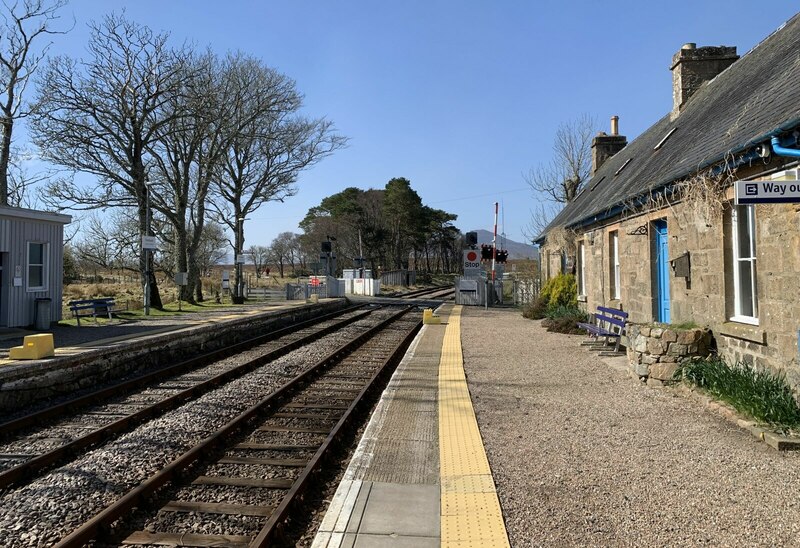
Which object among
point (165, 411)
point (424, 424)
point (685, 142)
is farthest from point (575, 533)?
point (685, 142)

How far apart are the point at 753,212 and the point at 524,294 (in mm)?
19688

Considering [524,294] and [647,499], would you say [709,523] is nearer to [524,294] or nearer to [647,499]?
[647,499]

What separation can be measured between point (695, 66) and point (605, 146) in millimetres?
8045

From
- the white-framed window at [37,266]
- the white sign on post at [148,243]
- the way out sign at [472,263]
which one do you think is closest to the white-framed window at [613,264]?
the way out sign at [472,263]

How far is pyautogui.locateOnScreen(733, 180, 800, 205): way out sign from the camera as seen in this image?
4.93 meters

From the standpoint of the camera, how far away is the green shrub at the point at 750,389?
582cm

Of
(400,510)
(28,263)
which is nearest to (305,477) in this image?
(400,510)

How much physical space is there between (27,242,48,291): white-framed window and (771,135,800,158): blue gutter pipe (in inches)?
669

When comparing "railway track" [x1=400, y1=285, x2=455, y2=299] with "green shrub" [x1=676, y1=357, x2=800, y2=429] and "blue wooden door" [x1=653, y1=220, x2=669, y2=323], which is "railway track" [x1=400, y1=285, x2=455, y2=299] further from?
"green shrub" [x1=676, y1=357, x2=800, y2=429]

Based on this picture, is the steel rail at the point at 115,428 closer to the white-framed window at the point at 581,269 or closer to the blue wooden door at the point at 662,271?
the blue wooden door at the point at 662,271

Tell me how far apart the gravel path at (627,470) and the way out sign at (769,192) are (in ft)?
7.42

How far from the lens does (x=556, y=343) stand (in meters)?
13.4

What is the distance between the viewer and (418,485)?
471 centimetres

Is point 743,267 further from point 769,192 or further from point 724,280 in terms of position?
point 769,192
